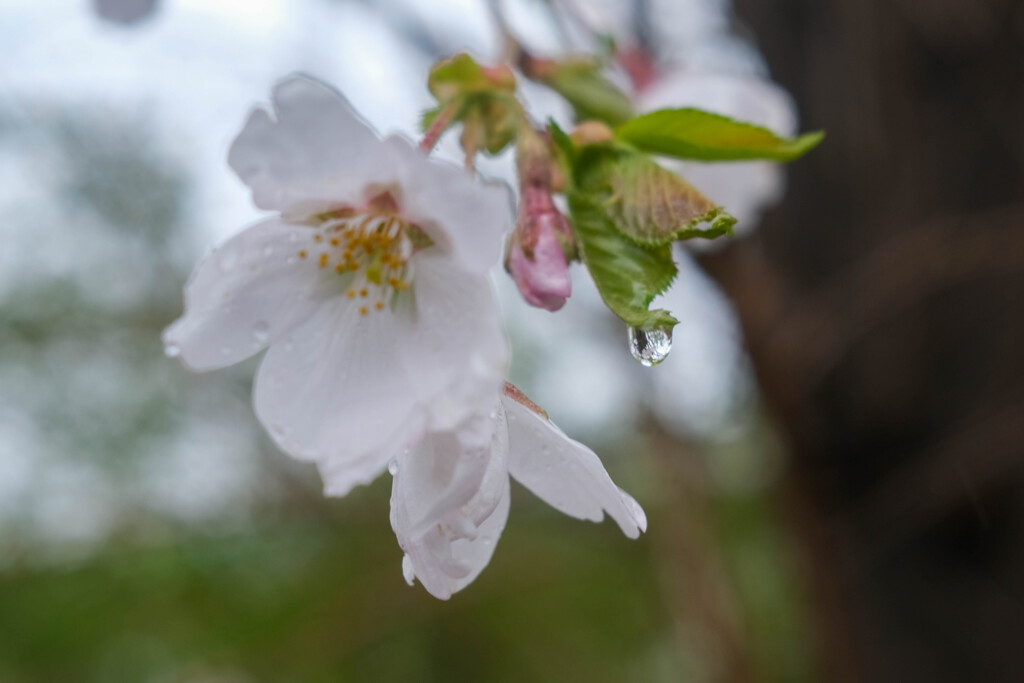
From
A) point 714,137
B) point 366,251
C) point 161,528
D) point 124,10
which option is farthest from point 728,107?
point 161,528

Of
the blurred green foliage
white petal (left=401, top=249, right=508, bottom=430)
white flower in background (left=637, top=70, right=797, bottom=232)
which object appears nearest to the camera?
white petal (left=401, top=249, right=508, bottom=430)

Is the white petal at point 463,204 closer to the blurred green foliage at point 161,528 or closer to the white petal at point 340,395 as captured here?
the white petal at point 340,395

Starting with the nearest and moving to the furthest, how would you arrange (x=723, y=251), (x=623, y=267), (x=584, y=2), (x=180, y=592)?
(x=623, y=267), (x=584, y=2), (x=723, y=251), (x=180, y=592)

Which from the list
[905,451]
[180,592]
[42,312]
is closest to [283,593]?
[180,592]

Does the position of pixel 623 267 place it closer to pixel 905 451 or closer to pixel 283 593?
pixel 905 451

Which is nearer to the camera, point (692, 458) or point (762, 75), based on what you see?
point (762, 75)

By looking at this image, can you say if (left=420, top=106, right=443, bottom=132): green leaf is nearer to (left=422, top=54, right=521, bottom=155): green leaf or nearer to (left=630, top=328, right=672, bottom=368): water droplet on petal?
(left=422, top=54, right=521, bottom=155): green leaf

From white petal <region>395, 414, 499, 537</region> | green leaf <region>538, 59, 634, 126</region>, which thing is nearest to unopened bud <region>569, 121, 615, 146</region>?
green leaf <region>538, 59, 634, 126</region>

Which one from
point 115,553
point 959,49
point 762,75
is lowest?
point 115,553

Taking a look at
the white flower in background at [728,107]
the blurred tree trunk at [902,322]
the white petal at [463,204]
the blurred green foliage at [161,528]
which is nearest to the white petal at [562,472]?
the white petal at [463,204]
